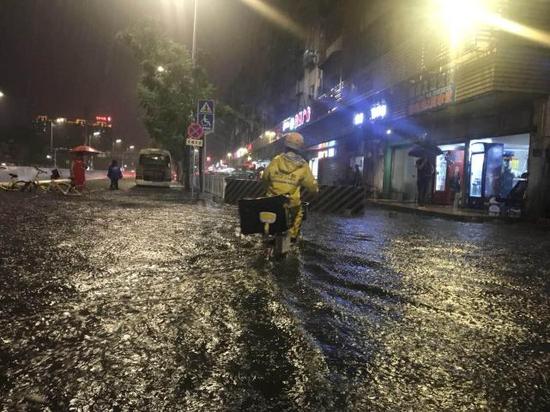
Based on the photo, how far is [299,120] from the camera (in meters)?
41.3

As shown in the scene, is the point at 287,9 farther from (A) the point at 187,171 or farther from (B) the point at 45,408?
(B) the point at 45,408

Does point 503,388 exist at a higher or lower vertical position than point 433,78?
lower

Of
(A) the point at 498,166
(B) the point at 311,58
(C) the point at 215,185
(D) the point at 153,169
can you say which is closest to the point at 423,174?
(A) the point at 498,166

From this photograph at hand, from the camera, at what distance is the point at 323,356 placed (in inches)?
143

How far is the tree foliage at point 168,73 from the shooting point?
30.2 metres

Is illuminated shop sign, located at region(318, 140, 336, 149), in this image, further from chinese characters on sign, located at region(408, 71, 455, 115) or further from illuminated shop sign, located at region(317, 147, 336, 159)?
chinese characters on sign, located at region(408, 71, 455, 115)

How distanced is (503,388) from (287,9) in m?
58.6

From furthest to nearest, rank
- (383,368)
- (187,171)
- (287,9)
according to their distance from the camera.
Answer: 1. (287,9)
2. (187,171)
3. (383,368)

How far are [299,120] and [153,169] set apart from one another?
41.2 feet

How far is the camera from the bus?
3484cm

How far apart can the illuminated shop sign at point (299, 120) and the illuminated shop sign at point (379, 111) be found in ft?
39.1

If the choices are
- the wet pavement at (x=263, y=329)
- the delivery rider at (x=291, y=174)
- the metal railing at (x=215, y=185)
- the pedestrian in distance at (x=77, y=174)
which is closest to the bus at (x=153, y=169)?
the metal railing at (x=215, y=185)

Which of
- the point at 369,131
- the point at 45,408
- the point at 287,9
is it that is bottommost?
the point at 45,408

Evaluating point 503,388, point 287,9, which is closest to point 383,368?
point 503,388
